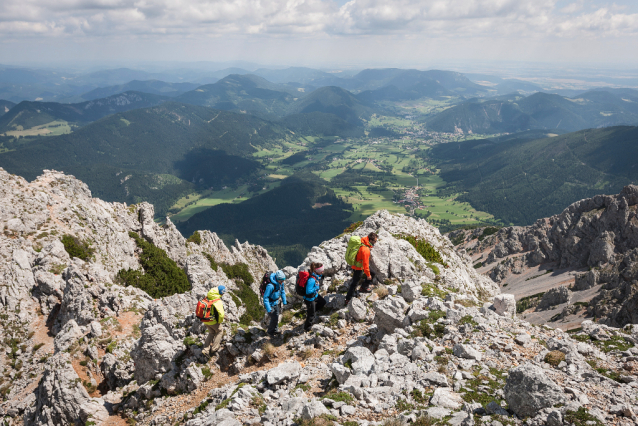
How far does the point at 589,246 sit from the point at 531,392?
420 ft

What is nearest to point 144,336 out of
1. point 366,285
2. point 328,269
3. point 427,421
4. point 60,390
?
point 60,390

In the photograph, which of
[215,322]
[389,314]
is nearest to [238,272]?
[215,322]

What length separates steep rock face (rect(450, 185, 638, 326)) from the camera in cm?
7441

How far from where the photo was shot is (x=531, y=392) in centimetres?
997

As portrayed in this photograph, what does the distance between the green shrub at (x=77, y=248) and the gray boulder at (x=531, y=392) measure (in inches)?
2095

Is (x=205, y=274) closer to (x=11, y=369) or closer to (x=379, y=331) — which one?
(x=11, y=369)

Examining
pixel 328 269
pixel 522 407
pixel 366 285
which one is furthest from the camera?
pixel 328 269

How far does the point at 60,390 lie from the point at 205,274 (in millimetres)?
31900

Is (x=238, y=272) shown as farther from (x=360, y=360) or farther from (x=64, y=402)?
(x=360, y=360)

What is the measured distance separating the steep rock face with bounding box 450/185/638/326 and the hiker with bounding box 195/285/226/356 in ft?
244

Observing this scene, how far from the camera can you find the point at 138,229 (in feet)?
211

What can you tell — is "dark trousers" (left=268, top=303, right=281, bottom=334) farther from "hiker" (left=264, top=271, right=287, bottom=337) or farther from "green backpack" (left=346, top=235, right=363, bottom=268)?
"green backpack" (left=346, top=235, right=363, bottom=268)

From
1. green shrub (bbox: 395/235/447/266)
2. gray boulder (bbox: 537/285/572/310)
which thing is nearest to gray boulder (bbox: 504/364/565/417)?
green shrub (bbox: 395/235/447/266)

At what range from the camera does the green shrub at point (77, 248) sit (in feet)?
150
